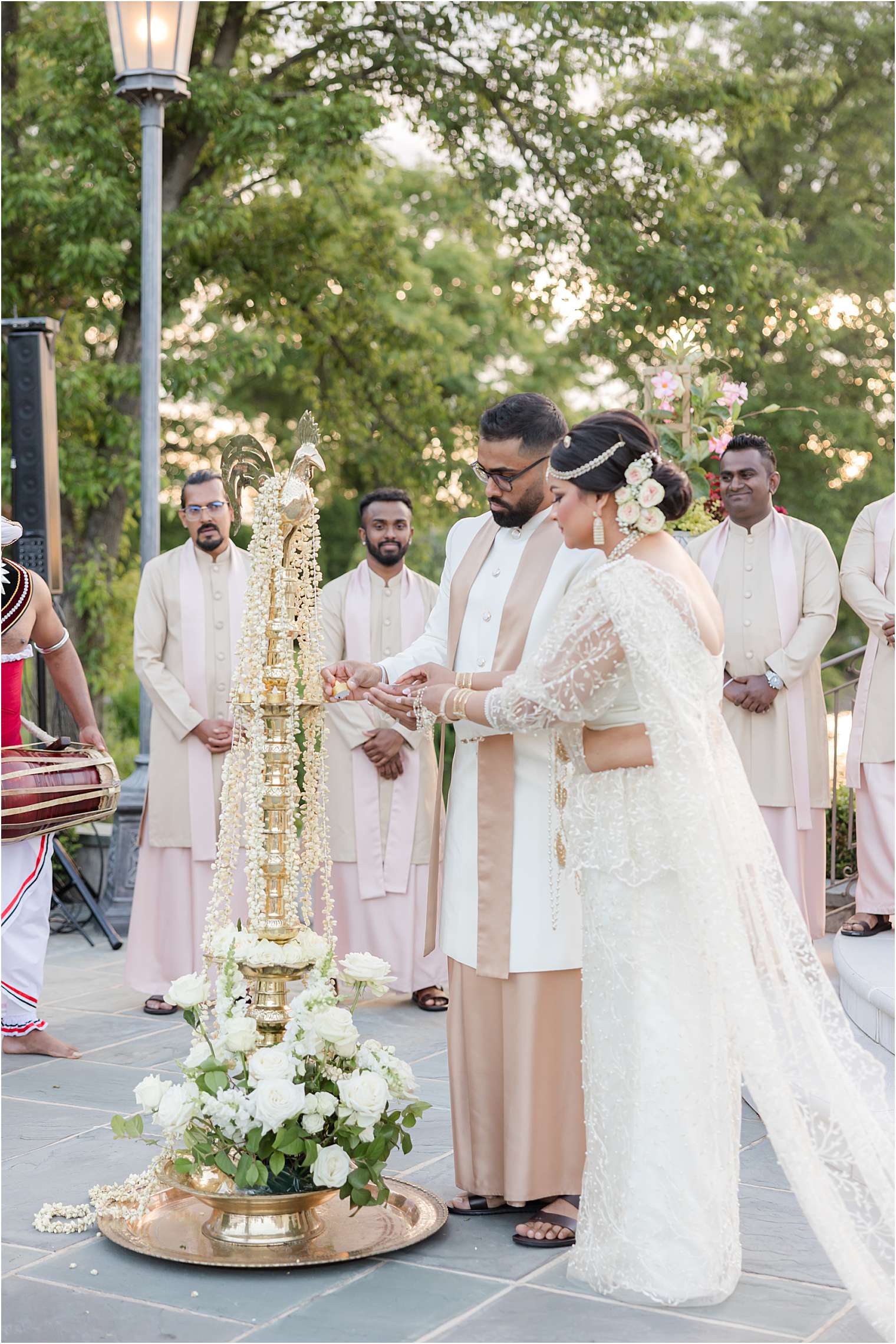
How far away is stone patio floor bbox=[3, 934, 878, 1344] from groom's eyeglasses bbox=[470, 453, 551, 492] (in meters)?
2.00

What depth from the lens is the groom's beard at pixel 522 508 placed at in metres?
4.10

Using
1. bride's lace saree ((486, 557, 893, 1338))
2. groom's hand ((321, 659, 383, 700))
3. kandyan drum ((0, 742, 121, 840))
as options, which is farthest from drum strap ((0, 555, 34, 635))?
bride's lace saree ((486, 557, 893, 1338))

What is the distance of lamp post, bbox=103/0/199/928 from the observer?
24.7ft

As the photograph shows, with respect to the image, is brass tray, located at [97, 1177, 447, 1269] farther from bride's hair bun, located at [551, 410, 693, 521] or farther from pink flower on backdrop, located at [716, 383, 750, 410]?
pink flower on backdrop, located at [716, 383, 750, 410]

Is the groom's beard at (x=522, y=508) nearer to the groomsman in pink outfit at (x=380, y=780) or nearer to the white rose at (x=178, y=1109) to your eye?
the white rose at (x=178, y=1109)

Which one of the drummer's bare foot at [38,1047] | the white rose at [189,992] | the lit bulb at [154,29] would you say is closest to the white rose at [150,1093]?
the white rose at [189,992]

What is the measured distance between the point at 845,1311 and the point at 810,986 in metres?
0.74

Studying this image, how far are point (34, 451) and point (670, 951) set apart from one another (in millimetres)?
5500

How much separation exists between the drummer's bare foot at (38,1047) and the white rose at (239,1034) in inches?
83.3

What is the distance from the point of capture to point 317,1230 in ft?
12.8

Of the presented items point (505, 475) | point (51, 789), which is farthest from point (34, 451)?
point (505, 475)

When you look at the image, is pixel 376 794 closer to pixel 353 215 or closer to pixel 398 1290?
pixel 398 1290

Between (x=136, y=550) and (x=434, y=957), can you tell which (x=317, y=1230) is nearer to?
(x=434, y=957)

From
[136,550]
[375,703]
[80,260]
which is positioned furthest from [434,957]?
[136,550]
